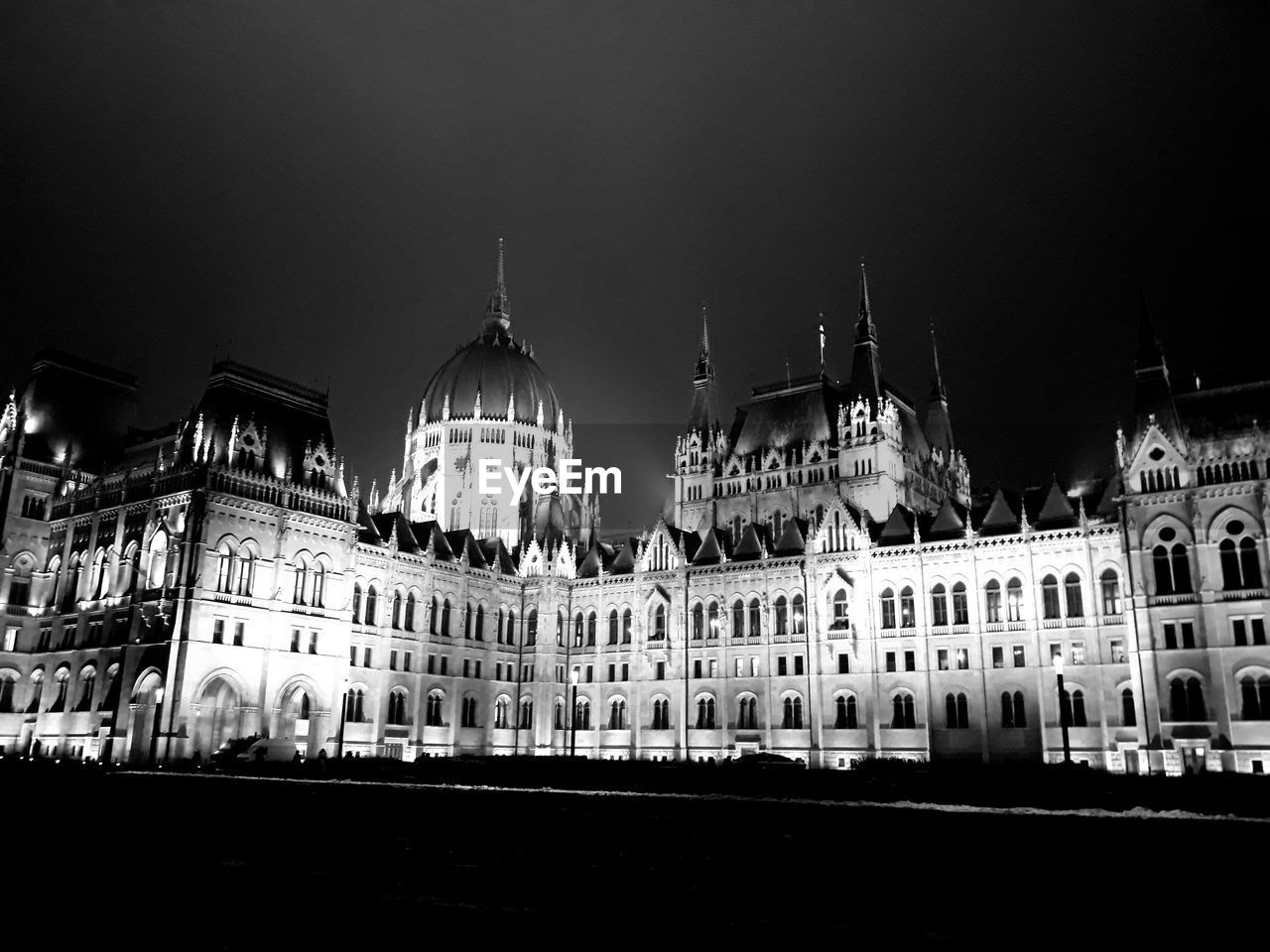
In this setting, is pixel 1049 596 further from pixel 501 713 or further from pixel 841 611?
pixel 501 713

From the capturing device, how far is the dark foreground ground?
13.4m

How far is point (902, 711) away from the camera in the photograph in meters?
71.2

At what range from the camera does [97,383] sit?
81.4 metres

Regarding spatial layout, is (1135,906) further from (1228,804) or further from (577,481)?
(577,481)

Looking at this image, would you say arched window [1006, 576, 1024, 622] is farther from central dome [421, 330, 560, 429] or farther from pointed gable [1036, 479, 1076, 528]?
central dome [421, 330, 560, 429]

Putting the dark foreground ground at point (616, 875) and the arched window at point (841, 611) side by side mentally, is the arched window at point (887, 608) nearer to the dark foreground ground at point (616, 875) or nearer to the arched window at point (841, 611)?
the arched window at point (841, 611)

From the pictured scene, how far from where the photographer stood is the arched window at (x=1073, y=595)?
6631cm

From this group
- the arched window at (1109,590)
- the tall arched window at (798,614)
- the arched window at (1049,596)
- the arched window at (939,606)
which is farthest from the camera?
the tall arched window at (798,614)

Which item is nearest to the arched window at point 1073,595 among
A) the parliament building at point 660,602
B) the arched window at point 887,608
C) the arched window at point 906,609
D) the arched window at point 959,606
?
the parliament building at point 660,602

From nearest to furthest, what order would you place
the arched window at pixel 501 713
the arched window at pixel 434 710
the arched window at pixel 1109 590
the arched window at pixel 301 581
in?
the arched window at pixel 1109 590 < the arched window at pixel 301 581 < the arched window at pixel 434 710 < the arched window at pixel 501 713

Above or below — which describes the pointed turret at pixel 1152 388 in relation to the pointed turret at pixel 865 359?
below

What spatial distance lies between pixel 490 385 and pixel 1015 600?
60.1 meters

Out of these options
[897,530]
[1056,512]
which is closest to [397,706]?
[897,530]

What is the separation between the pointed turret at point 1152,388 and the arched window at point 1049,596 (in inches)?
430
